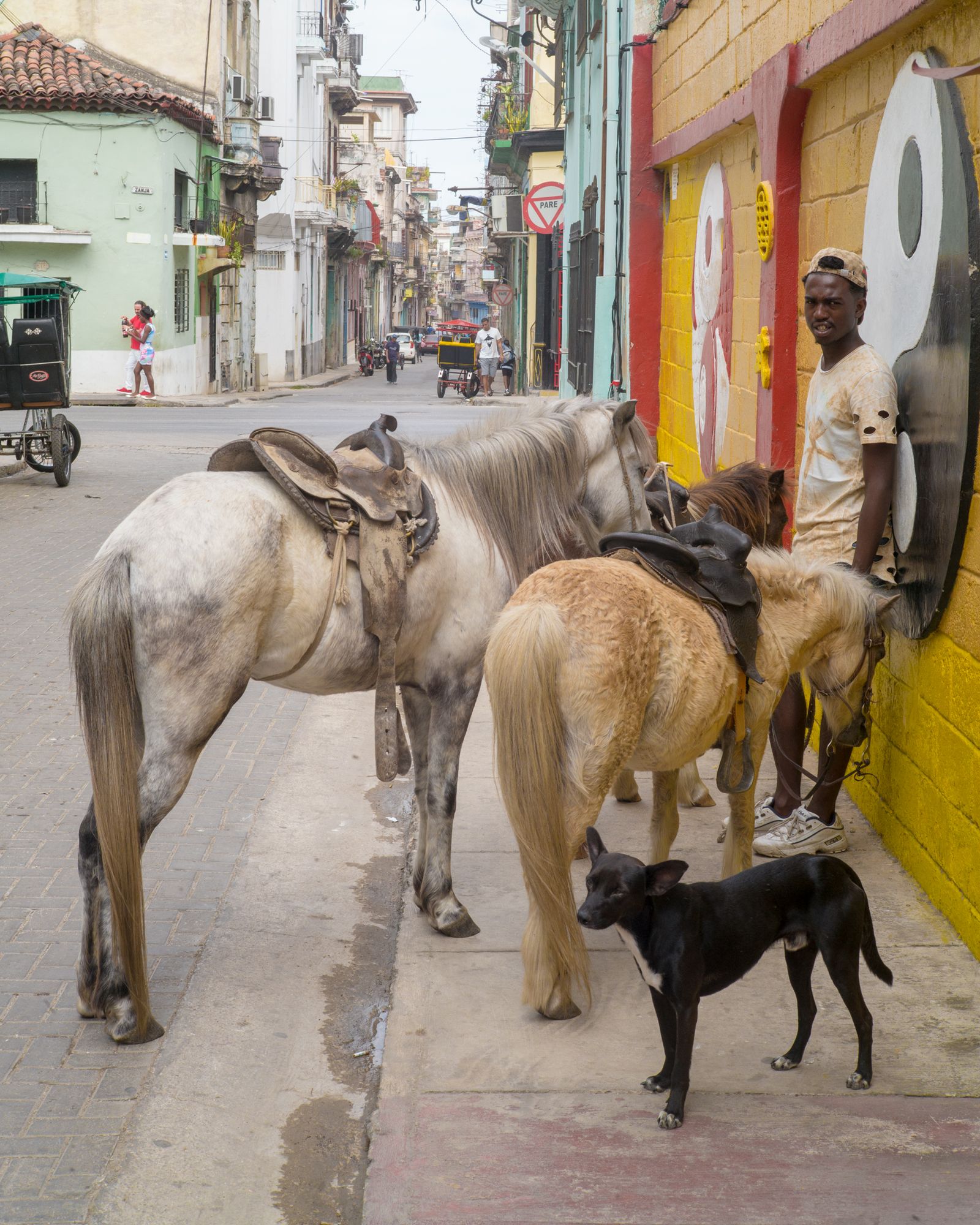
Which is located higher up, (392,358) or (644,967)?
(392,358)

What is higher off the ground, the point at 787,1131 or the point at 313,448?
the point at 313,448

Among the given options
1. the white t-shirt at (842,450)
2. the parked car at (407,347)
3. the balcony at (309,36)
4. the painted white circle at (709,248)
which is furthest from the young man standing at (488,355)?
the white t-shirt at (842,450)

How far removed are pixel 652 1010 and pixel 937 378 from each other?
2223 mm

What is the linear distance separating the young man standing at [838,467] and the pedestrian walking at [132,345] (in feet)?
83.9

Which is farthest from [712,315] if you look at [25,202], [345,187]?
[345,187]

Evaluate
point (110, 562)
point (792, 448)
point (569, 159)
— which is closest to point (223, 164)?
point (569, 159)

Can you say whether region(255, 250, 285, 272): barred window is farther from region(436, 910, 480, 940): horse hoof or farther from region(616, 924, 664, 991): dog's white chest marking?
region(616, 924, 664, 991): dog's white chest marking

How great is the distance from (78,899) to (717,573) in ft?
8.41

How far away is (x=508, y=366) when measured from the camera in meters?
38.3

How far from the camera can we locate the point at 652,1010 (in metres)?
3.96

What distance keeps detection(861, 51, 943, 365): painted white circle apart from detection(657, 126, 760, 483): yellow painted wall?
2.12m

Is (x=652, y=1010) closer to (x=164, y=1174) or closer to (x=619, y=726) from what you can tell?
(x=619, y=726)

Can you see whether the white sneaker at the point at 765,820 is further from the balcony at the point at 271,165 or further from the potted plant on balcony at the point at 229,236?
the balcony at the point at 271,165

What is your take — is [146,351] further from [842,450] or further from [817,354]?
[842,450]
